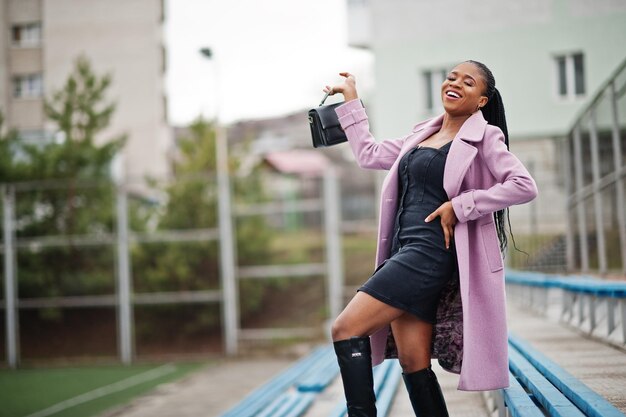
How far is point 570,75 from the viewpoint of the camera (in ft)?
33.8

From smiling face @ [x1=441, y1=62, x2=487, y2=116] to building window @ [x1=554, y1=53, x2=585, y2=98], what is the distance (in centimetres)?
676

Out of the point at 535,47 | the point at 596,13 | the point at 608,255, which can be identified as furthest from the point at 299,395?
the point at 535,47

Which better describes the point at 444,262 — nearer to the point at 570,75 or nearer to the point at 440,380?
the point at 440,380

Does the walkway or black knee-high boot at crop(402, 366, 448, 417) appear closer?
black knee-high boot at crop(402, 366, 448, 417)

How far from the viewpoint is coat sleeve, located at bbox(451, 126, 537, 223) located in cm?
235

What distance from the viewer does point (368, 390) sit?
2461mm

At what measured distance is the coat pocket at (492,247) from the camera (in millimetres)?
2467

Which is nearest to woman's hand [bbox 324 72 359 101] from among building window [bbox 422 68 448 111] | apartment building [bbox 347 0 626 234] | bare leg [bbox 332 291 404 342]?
bare leg [bbox 332 291 404 342]

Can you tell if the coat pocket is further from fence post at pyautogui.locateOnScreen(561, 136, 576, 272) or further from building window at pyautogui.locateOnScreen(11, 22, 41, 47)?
building window at pyautogui.locateOnScreen(11, 22, 41, 47)

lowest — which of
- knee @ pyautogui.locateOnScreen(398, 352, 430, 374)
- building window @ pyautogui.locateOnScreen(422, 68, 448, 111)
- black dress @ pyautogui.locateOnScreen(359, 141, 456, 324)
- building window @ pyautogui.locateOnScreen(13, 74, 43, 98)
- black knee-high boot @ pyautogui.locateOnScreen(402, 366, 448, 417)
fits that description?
black knee-high boot @ pyautogui.locateOnScreen(402, 366, 448, 417)

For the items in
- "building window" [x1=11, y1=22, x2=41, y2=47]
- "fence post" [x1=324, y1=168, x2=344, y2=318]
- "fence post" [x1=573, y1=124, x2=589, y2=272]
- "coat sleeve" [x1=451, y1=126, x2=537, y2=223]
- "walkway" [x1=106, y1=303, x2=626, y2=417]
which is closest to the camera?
"coat sleeve" [x1=451, y1=126, x2=537, y2=223]

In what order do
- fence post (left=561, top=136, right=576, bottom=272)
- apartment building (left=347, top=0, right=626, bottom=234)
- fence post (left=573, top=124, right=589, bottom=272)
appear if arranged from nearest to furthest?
fence post (left=573, top=124, right=589, bottom=272), fence post (left=561, top=136, right=576, bottom=272), apartment building (left=347, top=0, right=626, bottom=234)

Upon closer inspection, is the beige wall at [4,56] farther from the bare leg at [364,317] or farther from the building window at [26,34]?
the bare leg at [364,317]

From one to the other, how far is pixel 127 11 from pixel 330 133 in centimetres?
1866
